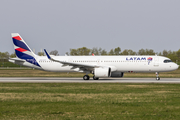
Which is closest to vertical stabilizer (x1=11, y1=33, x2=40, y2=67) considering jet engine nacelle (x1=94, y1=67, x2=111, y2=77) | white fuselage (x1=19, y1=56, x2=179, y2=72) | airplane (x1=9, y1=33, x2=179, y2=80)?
airplane (x1=9, y1=33, x2=179, y2=80)

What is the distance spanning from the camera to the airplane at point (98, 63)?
117 ft

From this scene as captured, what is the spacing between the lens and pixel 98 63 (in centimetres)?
3778

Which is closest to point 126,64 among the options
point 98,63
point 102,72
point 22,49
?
point 98,63

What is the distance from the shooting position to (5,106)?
44.9 ft

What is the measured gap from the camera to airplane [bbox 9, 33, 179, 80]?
35719 millimetres

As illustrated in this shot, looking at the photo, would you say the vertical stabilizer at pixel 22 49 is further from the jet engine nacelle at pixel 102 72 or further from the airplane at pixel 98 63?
the jet engine nacelle at pixel 102 72

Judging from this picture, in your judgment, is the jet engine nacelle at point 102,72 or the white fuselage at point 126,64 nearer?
the jet engine nacelle at point 102,72

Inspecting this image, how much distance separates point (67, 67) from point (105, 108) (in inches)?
1015

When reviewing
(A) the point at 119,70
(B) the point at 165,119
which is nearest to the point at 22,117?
(B) the point at 165,119

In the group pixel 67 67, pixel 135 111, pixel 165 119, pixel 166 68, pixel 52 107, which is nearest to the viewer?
pixel 165 119

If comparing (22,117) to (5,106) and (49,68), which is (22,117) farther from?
(49,68)

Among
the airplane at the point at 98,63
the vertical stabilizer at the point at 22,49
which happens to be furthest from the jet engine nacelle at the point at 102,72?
the vertical stabilizer at the point at 22,49

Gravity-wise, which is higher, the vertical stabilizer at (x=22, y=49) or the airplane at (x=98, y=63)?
the vertical stabilizer at (x=22, y=49)

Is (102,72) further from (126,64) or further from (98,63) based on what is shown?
(126,64)
